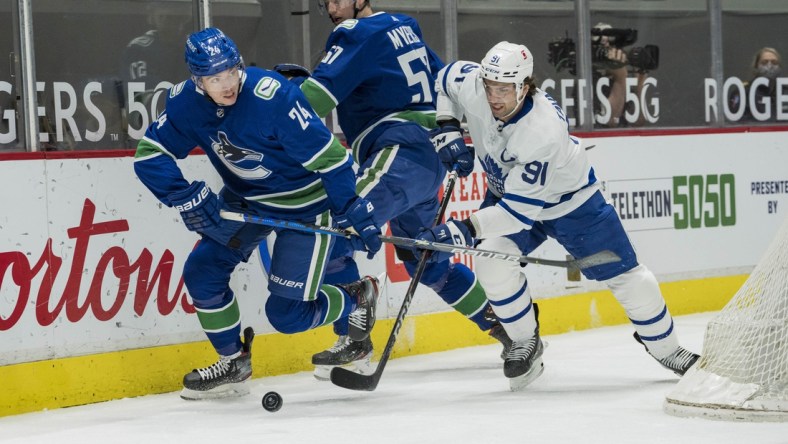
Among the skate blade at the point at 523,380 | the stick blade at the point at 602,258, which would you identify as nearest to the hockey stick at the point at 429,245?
the stick blade at the point at 602,258

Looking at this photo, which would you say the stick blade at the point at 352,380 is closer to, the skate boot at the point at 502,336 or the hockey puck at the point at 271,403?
the hockey puck at the point at 271,403

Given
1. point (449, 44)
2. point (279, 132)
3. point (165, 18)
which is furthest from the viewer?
point (449, 44)

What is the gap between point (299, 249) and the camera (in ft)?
13.3

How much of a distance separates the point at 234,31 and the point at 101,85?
0.59 m

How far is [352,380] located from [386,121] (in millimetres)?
884

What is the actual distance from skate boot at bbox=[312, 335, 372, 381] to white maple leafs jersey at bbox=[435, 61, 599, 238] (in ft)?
2.51

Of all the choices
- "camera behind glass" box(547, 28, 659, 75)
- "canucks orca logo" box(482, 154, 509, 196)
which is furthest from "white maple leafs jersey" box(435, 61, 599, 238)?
"camera behind glass" box(547, 28, 659, 75)

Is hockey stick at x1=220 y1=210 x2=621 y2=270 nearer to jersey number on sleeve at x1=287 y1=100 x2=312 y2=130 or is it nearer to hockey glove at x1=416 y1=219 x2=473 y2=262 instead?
hockey glove at x1=416 y1=219 x2=473 y2=262

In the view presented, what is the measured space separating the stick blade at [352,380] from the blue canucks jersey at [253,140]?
1.63ft

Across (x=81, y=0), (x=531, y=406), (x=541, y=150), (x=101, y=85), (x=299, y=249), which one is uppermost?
(x=81, y=0)

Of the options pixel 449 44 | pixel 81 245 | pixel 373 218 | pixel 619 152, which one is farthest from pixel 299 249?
pixel 619 152

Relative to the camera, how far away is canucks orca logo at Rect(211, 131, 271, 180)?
3941mm

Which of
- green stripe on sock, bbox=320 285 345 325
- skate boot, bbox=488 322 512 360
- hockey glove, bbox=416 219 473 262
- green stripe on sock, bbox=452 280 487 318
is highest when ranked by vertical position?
hockey glove, bbox=416 219 473 262

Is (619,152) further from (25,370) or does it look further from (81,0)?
(25,370)
